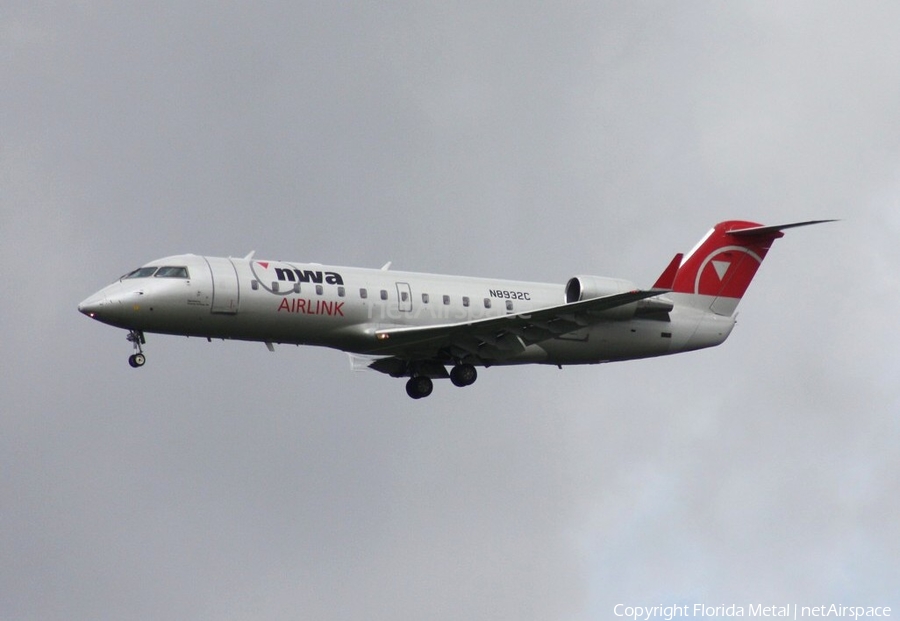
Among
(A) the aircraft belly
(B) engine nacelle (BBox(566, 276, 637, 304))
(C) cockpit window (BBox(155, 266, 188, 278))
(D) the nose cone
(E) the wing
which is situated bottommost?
(A) the aircraft belly

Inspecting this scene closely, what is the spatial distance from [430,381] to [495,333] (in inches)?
129

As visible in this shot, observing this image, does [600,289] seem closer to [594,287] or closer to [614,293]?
[594,287]

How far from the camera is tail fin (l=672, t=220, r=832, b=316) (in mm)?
44656

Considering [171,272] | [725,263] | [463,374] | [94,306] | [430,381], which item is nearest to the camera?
[94,306]

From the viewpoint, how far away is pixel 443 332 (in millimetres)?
39531

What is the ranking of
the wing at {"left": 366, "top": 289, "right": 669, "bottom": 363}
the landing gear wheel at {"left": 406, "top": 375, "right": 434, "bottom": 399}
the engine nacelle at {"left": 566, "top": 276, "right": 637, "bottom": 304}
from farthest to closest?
the landing gear wheel at {"left": 406, "top": 375, "right": 434, "bottom": 399} < the engine nacelle at {"left": 566, "top": 276, "right": 637, "bottom": 304} < the wing at {"left": 366, "top": 289, "right": 669, "bottom": 363}

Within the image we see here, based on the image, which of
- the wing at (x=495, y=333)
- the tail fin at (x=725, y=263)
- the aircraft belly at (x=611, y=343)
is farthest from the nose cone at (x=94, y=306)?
the tail fin at (x=725, y=263)

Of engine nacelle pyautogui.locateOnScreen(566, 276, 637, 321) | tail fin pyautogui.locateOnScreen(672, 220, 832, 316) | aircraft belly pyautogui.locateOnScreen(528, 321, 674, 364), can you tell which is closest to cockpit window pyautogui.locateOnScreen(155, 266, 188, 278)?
aircraft belly pyautogui.locateOnScreen(528, 321, 674, 364)

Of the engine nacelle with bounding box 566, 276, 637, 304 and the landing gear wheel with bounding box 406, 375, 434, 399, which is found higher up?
the engine nacelle with bounding box 566, 276, 637, 304

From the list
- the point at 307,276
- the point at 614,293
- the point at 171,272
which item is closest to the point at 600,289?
the point at 614,293

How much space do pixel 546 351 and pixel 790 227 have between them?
25.0 feet

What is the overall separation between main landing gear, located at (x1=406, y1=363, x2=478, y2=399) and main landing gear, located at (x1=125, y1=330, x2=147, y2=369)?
761 centimetres

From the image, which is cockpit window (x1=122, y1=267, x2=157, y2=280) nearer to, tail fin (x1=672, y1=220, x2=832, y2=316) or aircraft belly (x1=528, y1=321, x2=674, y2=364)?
aircraft belly (x1=528, y1=321, x2=674, y2=364)

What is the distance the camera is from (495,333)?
40.2 m
